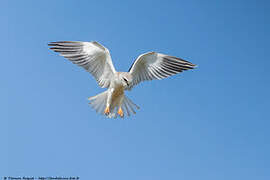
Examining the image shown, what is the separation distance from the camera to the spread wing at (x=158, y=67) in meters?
13.8

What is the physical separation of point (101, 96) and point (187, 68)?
3481mm

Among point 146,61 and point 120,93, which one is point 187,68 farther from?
point 120,93

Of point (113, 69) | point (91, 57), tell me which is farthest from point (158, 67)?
point (91, 57)

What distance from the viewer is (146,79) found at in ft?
45.8

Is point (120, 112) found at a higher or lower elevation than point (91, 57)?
lower

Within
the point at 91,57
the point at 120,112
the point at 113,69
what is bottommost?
the point at 120,112

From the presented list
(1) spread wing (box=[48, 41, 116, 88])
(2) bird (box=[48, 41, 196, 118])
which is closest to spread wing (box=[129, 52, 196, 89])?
(2) bird (box=[48, 41, 196, 118])

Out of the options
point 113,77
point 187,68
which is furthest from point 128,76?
point 187,68

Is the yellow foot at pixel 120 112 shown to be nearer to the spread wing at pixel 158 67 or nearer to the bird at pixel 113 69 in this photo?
the bird at pixel 113 69

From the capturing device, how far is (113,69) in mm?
12914

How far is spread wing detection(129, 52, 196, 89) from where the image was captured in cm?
1378

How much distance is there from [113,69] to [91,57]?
97cm

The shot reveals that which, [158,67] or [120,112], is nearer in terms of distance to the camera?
[120,112]

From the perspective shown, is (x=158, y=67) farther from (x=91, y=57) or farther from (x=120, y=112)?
(x=91, y=57)
